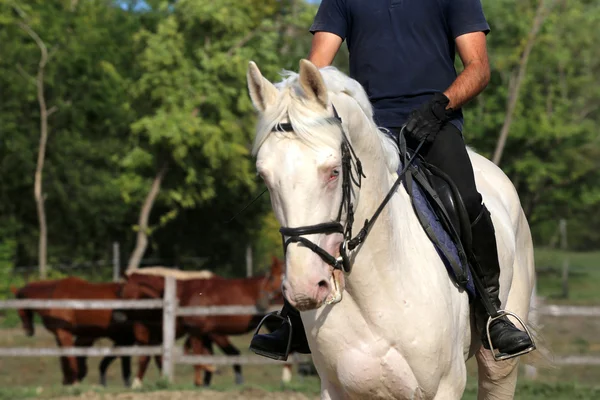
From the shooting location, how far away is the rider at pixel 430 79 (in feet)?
15.7

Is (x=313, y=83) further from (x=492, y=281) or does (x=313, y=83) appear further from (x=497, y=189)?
(x=497, y=189)

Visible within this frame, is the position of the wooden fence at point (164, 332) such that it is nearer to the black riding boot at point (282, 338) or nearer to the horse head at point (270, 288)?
the horse head at point (270, 288)

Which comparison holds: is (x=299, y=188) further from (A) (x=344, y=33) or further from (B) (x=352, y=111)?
(A) (x=344, y=33)

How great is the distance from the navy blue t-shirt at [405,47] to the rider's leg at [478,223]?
0.23 m

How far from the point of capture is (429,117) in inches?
180

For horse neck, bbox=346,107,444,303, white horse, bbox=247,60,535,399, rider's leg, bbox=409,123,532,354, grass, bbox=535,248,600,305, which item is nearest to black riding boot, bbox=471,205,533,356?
rider's leg, bbox=409,123,532,354

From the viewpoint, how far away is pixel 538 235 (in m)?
50.8

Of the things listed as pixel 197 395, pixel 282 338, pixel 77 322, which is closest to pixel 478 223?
pixel 282 338

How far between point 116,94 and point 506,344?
90.9 feet

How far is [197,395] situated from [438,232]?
7.39 meters

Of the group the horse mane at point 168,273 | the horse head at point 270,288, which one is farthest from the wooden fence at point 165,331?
the horse mane at point 168,273

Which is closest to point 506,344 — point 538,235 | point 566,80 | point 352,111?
point 352,111

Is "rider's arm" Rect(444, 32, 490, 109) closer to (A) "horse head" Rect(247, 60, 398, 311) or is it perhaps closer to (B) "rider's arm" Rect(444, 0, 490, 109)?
(B) "rider's arm" Rect(444, 0, 490, 109)

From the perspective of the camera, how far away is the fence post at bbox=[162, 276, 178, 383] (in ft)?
46.7
